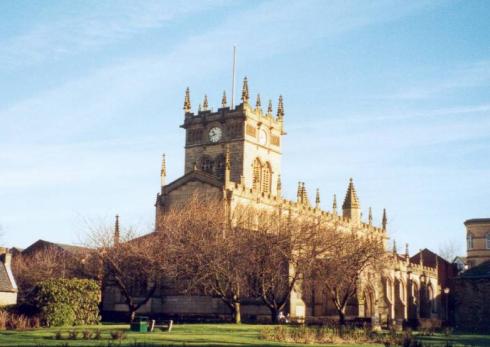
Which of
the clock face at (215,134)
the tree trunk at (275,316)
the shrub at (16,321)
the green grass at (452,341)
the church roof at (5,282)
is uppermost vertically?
the clock face at (215,134)

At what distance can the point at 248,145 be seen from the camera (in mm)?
76375

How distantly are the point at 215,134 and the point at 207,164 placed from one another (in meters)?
3.64

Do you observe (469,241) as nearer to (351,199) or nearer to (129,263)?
(351,199)

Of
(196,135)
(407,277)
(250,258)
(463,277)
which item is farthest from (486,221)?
(250,258)

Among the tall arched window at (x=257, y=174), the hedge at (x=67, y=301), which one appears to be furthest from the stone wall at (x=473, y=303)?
the hedge at (x=67, y=301)

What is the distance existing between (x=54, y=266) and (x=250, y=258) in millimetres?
22086

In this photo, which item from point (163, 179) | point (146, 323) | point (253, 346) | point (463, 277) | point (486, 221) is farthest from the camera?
point (486, 221)

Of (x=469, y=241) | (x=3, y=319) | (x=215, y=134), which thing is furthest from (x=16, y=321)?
(x=469, y=241)

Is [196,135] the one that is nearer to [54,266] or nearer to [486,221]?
[54,266]

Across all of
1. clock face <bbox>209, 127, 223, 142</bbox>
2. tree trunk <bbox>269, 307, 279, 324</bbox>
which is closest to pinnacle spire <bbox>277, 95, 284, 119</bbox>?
clock face <bbox>209, 127, 223, 142</bbox>

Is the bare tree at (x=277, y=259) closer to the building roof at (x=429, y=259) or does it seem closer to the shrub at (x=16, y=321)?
the shrub at (x=16, y=321)

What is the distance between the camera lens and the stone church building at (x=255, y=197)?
6297 centimetres

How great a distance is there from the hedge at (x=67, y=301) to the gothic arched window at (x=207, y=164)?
98.1 ft

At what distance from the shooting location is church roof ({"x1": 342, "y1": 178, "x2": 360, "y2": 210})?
8956 cm
